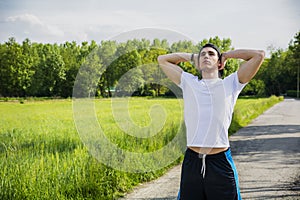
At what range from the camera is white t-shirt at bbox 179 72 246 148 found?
7.89 ft

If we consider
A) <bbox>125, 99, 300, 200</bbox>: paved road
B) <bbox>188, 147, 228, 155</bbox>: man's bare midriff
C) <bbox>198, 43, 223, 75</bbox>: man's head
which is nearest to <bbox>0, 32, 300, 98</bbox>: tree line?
<bbox>198, 43, 223, 75</bbox>: man's head

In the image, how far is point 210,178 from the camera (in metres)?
2.38

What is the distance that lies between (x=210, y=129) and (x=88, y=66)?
295cm

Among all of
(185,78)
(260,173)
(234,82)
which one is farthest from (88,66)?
(260,173)

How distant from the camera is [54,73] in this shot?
15680 millimetres

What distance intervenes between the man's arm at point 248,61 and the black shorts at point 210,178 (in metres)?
0.52

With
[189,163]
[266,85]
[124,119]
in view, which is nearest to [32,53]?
[124,119]

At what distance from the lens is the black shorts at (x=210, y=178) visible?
2.39 metres

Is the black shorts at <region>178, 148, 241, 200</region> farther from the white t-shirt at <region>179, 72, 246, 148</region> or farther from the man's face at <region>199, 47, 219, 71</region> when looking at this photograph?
the man's face at <region>199, 47, 219, 71</region>

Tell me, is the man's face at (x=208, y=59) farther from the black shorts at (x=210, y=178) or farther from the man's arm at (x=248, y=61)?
the black shorts at (x=210, y=178)

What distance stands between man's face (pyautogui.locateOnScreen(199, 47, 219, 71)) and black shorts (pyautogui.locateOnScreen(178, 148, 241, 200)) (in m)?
0.57

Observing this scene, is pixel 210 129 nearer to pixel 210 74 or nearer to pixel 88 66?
pixel 210 74

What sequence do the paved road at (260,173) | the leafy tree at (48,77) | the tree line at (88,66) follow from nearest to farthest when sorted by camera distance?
the tree line at (88,66) → the paved road at (260,173) → the leafy tree at (48,77)

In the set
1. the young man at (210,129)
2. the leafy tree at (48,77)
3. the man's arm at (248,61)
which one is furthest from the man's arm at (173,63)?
the leafy tree at (48,77)
